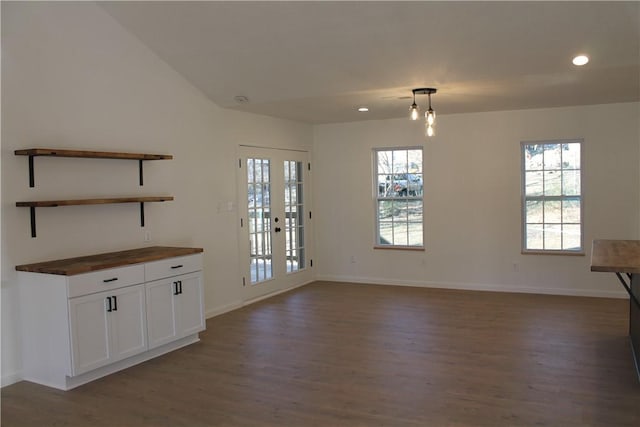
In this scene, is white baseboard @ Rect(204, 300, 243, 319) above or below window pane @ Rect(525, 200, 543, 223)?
below

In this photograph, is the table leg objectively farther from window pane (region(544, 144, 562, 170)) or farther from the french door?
the french door

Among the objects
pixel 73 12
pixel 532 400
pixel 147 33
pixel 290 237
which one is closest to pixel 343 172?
pixel 290 237

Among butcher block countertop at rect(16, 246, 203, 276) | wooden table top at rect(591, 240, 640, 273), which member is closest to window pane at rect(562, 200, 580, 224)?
wooden table top at rect(591, 240, 640, 273)

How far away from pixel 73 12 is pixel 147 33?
24.2 inches

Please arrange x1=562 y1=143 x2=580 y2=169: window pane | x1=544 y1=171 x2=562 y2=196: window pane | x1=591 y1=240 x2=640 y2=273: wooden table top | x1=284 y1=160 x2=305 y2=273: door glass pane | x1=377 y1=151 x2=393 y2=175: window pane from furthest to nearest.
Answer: x1=377 y1=151 x2=393 y2=175: window pane < x1=284 y1=160 x2=305 y2=273: door glass pane < x1=544 y1=171 x2=562 y2=196: window pane < x1=562 y1=143 x2=580 y2=169: window pane < x1=591 y1=240 x2=640 y2=273: wooden table top

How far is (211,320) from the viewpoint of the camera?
5.66 meters

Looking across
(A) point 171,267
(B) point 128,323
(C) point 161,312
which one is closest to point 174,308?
(C) point 161,312

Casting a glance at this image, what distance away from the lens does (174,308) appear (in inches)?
181

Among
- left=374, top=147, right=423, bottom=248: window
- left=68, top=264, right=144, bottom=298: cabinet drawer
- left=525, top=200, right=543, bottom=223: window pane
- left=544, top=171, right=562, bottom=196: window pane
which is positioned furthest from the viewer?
left=374, top=147, right=423, bottom=248: window

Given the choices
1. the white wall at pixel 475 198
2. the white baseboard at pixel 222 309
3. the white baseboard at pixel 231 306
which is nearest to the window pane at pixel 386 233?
the white wall at pixel 475 198

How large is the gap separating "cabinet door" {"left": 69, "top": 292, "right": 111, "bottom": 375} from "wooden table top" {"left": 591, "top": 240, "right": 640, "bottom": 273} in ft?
11.0

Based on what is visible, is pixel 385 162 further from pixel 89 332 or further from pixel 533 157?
pixel 89 332

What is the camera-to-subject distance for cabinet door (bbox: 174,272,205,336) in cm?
464

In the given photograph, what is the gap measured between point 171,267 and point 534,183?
15.1 ft
